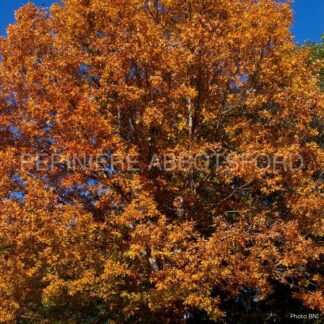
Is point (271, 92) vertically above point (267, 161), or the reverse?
point (271, 92)

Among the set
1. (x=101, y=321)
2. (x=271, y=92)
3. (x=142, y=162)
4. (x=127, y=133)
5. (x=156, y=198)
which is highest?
(x=271, y=92)

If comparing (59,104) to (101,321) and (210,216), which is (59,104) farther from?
(101,321)

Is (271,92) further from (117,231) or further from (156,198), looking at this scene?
(117,231)

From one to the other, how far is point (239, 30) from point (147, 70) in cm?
301

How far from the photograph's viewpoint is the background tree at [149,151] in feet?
38.2

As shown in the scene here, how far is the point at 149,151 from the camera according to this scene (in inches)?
577

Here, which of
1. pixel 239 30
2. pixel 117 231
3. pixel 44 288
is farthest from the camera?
pixel 239 30

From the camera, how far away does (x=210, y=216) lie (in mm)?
15578

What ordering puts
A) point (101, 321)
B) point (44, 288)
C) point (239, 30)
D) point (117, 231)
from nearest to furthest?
point (44, 288) → point (117, 231) → point (239, 30) → point (101, 321)

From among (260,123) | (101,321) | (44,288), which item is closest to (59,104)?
(44,288)

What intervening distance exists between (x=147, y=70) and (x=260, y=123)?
3.88m

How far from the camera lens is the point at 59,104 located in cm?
1326

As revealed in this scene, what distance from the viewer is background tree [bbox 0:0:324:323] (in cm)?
1164

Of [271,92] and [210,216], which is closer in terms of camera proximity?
[271,92]
